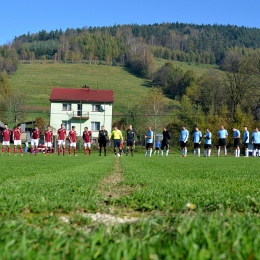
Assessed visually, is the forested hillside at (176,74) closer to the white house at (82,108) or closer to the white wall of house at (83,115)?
the white wall of house at (83,115)

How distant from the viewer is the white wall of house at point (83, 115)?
7131cm

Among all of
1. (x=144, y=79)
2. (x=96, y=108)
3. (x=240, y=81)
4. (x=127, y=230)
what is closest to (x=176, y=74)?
(x=144, y=79)

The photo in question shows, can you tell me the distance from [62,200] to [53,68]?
14848 centimetres

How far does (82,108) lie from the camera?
74438 millimetres

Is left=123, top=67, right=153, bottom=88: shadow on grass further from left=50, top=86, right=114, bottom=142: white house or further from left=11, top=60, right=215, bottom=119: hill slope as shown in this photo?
left=50, top=86, right=114, bottom=142: white house

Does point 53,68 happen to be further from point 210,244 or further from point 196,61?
point 210,244

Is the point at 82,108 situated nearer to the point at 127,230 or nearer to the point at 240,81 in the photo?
the point at 240,81

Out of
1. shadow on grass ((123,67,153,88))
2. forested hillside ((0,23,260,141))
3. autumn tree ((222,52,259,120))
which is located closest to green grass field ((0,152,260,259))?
forested hillside ((0,23,260,141))

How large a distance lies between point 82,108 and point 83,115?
2.63m

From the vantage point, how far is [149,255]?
211 cm

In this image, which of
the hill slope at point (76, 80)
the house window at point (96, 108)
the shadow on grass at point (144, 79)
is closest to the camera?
the house window at point (96, 108)

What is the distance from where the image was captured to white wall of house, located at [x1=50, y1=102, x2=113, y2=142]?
7131 centimetres

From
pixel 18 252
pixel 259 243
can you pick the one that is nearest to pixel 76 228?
pixel 18 252

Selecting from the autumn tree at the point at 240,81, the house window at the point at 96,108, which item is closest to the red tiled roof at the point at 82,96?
the house window at the point at 96,108
